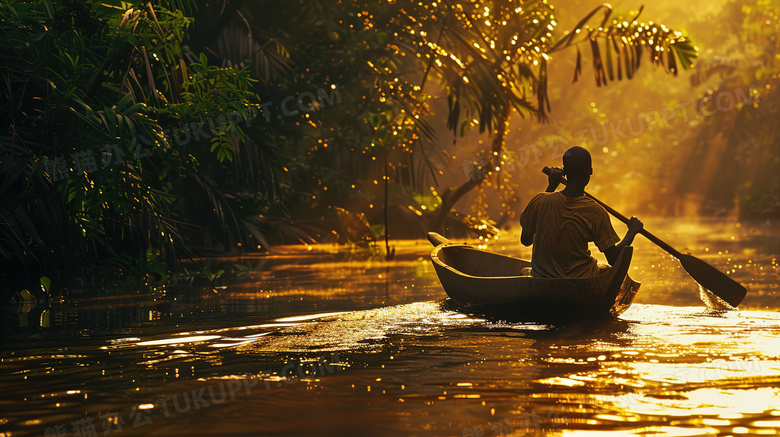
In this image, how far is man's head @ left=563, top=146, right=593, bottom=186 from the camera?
30.0 feet

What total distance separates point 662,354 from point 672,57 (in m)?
14.2

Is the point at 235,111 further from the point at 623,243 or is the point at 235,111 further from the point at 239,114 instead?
the point at 623,243

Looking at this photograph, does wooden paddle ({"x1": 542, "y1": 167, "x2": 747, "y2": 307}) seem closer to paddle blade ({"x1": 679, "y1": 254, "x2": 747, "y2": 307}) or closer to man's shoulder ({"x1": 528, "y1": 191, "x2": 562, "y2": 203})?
paddle blade ({"x1": 679, "y1": 254, "x2": 747, "y2": 307})

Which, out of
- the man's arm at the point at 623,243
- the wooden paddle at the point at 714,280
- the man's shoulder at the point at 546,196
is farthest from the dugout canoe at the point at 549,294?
the wooden paddle at the point at 714,280

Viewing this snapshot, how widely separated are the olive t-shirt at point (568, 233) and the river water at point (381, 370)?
58cm

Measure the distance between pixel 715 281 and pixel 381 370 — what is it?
4.79 meters

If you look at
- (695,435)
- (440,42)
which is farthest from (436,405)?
(440,42)

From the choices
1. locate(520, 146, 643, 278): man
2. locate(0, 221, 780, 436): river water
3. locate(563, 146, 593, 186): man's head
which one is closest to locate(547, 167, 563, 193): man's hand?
locate(520, 146, 643, 278): man

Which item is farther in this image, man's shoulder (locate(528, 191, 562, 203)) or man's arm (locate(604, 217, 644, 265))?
man's shoulder (locate(528, 191, 562, 203))

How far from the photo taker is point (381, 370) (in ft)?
22.3

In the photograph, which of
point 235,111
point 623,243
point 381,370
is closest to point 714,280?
point 623,243

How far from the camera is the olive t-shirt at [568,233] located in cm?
920

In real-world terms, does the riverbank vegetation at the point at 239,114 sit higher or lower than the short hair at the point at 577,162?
higher

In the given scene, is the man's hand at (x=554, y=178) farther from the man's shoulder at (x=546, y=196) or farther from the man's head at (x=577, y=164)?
the man's head at (x=577, y=164)
